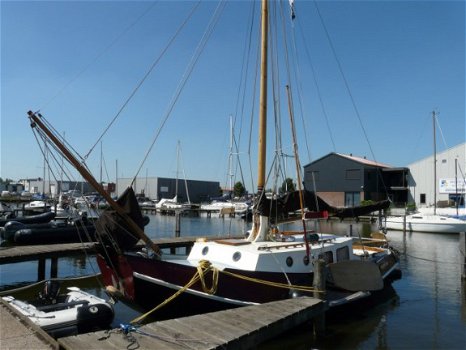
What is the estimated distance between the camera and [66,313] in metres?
9.91

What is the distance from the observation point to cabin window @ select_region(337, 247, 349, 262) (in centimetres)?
1366

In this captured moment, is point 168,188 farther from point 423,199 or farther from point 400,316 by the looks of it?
point 400,316

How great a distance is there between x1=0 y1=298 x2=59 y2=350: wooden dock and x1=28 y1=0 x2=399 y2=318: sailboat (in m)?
2.87

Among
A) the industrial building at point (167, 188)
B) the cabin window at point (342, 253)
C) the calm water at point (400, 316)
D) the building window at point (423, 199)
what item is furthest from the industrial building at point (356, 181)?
the cabin window at point (342, 253)

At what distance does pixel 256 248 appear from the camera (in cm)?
1173

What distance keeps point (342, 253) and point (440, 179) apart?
4664 cm

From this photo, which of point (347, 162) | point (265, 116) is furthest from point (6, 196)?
point (265, 116)

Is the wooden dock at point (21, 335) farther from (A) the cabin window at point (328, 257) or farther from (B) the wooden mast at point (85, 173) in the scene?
(A) the cabin window at point (328, 257)

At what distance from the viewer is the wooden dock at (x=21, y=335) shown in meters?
7.17

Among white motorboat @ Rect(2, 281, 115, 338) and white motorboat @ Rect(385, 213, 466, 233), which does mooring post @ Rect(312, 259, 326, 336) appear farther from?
white motorboat @ Rect(385, 213, 466, 233)

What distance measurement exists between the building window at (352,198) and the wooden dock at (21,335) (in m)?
53.9

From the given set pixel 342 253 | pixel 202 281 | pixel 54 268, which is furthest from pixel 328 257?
pixel 54 268

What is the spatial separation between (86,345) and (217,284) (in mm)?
4026

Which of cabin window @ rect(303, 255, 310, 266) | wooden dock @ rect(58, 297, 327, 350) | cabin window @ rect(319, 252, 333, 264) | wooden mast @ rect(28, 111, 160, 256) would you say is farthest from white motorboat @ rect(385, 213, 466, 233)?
wooden mast @ rect(28, 111, 160, 256)
